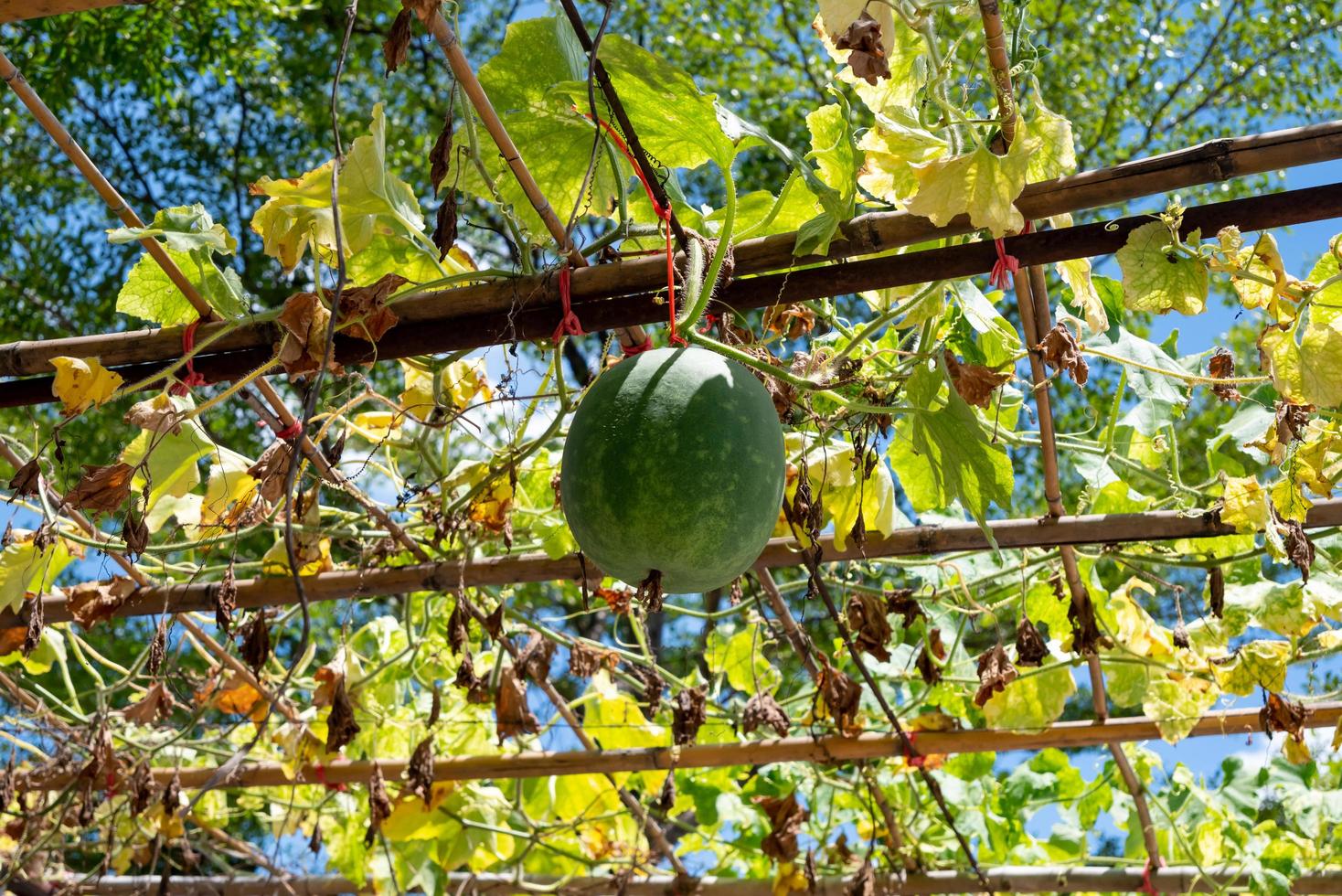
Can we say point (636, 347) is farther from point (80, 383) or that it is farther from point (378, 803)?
point (378, 803)

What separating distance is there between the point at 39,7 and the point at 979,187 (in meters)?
0.86

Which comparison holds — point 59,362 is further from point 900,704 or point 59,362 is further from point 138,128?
point 138,128

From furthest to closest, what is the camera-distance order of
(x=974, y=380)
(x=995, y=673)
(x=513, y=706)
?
(x=513, y=706) < (x=995, y=673) < (x=974, y=380)

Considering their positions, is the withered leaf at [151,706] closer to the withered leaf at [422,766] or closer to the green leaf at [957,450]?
the withered leaf at [422,766]

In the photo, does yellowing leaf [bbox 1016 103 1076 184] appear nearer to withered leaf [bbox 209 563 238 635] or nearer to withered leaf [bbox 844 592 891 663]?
withered leaf [bbox 844 592 891 663]

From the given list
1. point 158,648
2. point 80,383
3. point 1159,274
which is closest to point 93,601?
point 158,648

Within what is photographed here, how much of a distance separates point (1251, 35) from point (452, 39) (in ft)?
20.7

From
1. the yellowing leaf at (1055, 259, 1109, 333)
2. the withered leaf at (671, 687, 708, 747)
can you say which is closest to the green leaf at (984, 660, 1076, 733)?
the withered leaf at (671, 687, 708, 747)

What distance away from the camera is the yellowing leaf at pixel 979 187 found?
1.16 m

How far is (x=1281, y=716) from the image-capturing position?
209 centimetres

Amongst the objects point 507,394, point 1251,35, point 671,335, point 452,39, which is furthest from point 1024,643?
point 1251,35

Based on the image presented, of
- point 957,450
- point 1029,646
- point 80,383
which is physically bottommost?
point 1029,646

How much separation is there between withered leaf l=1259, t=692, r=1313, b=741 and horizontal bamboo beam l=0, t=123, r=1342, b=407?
1.15m

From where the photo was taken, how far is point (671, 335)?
A: 1.16m
